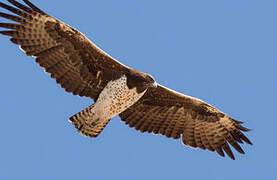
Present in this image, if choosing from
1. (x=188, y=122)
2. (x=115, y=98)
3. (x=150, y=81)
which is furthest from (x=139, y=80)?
(x=188, y=122)

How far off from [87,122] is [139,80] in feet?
4.72

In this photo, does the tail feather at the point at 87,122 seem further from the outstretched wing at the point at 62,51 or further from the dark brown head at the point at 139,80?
the dark brown head at the point at 139,80

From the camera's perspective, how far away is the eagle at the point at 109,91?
11492mm

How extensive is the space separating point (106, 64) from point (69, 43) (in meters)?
0.80

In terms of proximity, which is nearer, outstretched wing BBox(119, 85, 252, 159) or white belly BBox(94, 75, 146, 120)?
white belly BBox(94, 75, 146, 120)

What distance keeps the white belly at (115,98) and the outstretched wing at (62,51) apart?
207 mm

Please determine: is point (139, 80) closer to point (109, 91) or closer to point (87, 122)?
point (109, 91)

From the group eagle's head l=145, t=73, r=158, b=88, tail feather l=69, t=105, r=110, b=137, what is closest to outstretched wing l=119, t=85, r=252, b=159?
tail feather l=69, t=105, r=110, b=137

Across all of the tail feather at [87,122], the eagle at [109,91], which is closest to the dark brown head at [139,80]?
the eagle at [109,91]

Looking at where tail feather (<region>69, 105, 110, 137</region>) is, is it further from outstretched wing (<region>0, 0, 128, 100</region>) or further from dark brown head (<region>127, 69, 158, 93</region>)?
dark brown head (<region>127, 69, 158, 93</region>)

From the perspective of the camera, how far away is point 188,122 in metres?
12.9

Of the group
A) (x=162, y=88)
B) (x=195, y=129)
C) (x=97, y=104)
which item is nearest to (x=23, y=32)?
(x=97, y=104)

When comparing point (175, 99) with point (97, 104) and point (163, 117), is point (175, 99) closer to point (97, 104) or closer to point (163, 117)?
point (163, 117)

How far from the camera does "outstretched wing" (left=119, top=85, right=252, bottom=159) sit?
1271cm
